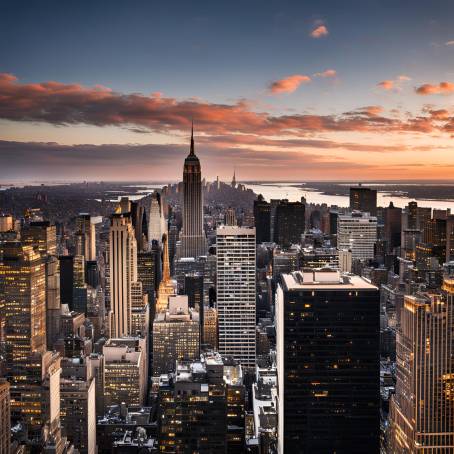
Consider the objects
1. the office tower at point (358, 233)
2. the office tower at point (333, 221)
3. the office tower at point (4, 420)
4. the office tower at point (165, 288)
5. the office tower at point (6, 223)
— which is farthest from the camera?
the office tower at point (333, 221)

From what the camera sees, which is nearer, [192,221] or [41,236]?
[41,236]

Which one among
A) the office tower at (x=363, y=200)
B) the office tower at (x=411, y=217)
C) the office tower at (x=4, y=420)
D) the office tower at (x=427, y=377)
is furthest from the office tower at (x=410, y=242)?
the office tower at (x=4, y=420)

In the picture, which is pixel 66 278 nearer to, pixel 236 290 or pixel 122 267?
pixel 122 267

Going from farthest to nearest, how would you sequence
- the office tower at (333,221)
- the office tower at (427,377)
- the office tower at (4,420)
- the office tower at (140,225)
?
the office tower at (333,221) → the office tower at (140,225) → the office tower at (427,377) → the office tower at (4,420)

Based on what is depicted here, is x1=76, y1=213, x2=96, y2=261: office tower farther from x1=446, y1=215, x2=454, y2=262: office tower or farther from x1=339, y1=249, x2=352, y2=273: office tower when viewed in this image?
x1=446, y1=215, x2=454, y2=262: office tower

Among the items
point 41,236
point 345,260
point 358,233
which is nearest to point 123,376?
point 41,236

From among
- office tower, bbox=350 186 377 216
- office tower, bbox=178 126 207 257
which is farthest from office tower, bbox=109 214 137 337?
office tower, bbox=350 186 377 216

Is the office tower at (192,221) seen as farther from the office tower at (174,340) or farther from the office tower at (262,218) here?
the office tower at (174,340)

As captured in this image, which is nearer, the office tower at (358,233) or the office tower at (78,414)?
the office tower at (78,414)
